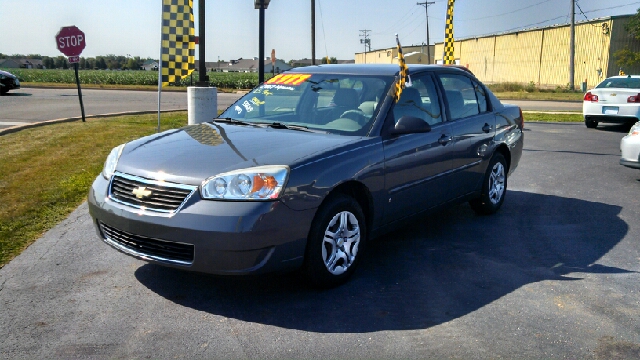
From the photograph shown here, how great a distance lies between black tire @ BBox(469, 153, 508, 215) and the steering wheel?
2115 mm

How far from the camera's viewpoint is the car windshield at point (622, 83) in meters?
15.9

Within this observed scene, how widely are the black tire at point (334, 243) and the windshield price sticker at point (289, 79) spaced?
1.73 m

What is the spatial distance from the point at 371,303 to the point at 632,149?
20.1 feet

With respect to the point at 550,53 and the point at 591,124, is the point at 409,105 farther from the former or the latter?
the point at 550,53

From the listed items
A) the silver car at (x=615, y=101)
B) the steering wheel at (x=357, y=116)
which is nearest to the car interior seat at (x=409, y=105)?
the steering wheel at (x=357, y=116)

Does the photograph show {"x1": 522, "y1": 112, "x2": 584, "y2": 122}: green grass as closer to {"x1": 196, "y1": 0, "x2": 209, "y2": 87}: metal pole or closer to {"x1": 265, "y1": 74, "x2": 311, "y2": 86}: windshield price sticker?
{"x1": 196, "y1": 0, "x2": 209, "y2": 87}: metal pole

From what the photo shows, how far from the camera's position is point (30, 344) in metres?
3.51

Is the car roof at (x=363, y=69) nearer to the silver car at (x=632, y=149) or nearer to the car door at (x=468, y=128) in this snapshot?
the car door at (x=468, y=128)

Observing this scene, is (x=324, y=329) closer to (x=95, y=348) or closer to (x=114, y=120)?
(x=95, y=348)

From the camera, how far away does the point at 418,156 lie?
5.28 meters

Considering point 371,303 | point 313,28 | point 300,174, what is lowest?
point 371,303

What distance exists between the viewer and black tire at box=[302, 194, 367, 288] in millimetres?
4234

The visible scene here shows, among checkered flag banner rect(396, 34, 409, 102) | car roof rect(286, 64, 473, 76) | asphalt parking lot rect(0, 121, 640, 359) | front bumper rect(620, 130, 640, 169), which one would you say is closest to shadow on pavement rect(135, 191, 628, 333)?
asphalt parking lot rect(0, 121, 640, 359)

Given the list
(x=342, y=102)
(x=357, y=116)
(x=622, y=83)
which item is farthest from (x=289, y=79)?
(x=622, y=83)
